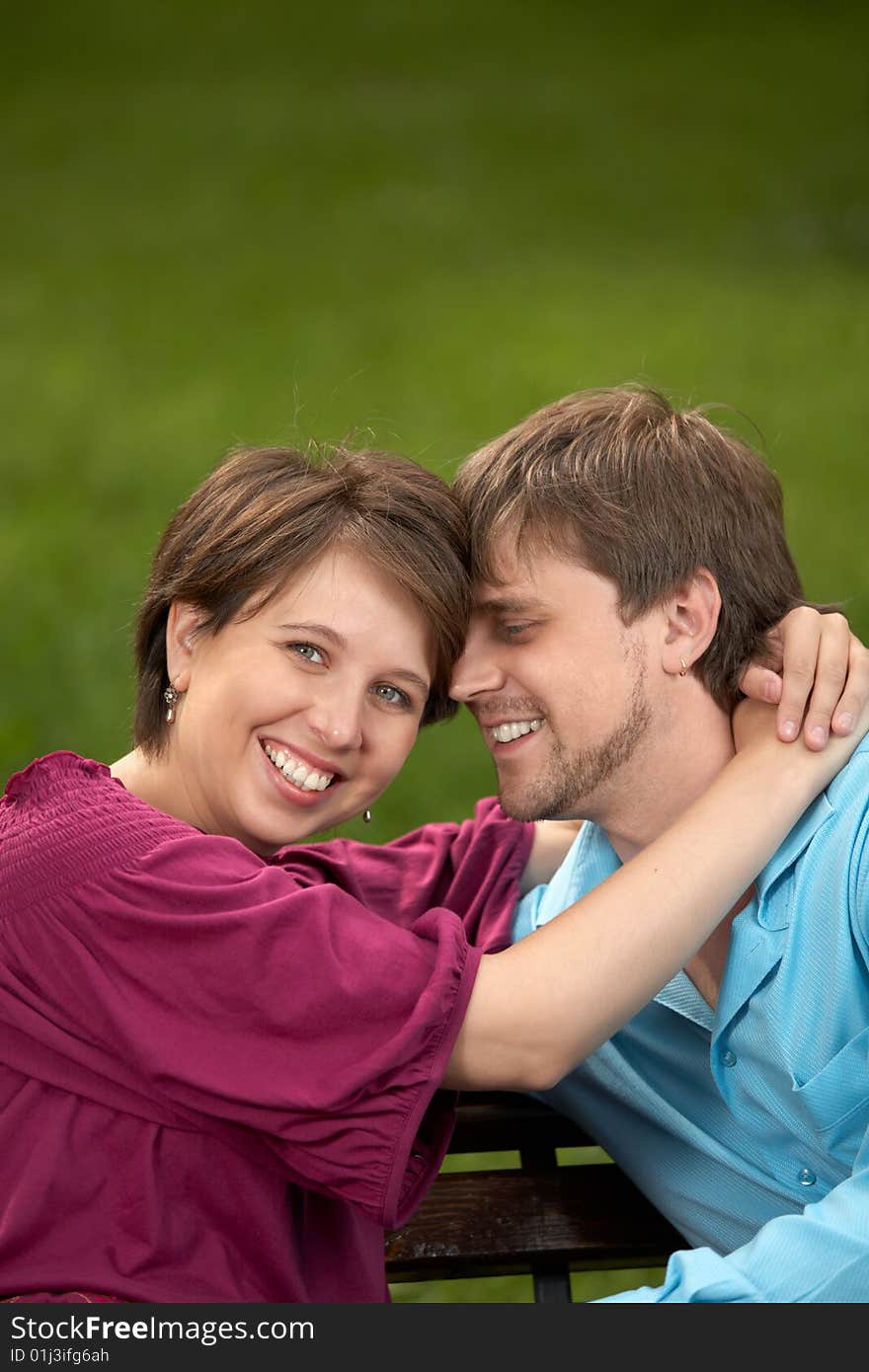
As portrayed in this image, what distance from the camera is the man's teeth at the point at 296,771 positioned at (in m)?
2.36

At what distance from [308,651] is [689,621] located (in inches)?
28.3

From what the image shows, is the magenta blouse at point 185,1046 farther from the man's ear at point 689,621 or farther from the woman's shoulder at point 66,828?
the man's ear at point 689,621

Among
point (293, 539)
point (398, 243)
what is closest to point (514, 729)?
point (293, 539)

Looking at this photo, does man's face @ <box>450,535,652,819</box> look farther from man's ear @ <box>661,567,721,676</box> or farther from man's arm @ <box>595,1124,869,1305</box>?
man's arm @ <box>595,1124,869,1305</box>

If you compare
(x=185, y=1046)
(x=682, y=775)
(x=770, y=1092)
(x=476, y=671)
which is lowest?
(x=770, y=1092)

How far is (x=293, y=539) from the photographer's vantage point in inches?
94.3

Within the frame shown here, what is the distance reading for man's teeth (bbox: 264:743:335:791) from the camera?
2355 mm

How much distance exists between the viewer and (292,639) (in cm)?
235

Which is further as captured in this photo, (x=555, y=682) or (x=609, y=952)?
(x=555, y=682)

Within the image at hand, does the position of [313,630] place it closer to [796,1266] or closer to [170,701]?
[170,701]

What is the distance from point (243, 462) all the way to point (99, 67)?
8.97 meters

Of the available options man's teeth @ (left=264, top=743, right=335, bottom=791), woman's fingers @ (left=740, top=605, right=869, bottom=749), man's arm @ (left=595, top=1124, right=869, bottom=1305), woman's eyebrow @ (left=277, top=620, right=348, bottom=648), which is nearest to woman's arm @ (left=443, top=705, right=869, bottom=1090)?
woman's fingers @ (left=740, top=605, right=869, bottom=749)

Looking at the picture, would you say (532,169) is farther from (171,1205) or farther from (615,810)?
(171,1205)

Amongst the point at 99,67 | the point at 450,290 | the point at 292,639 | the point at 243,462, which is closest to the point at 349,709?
the point at 292,639
